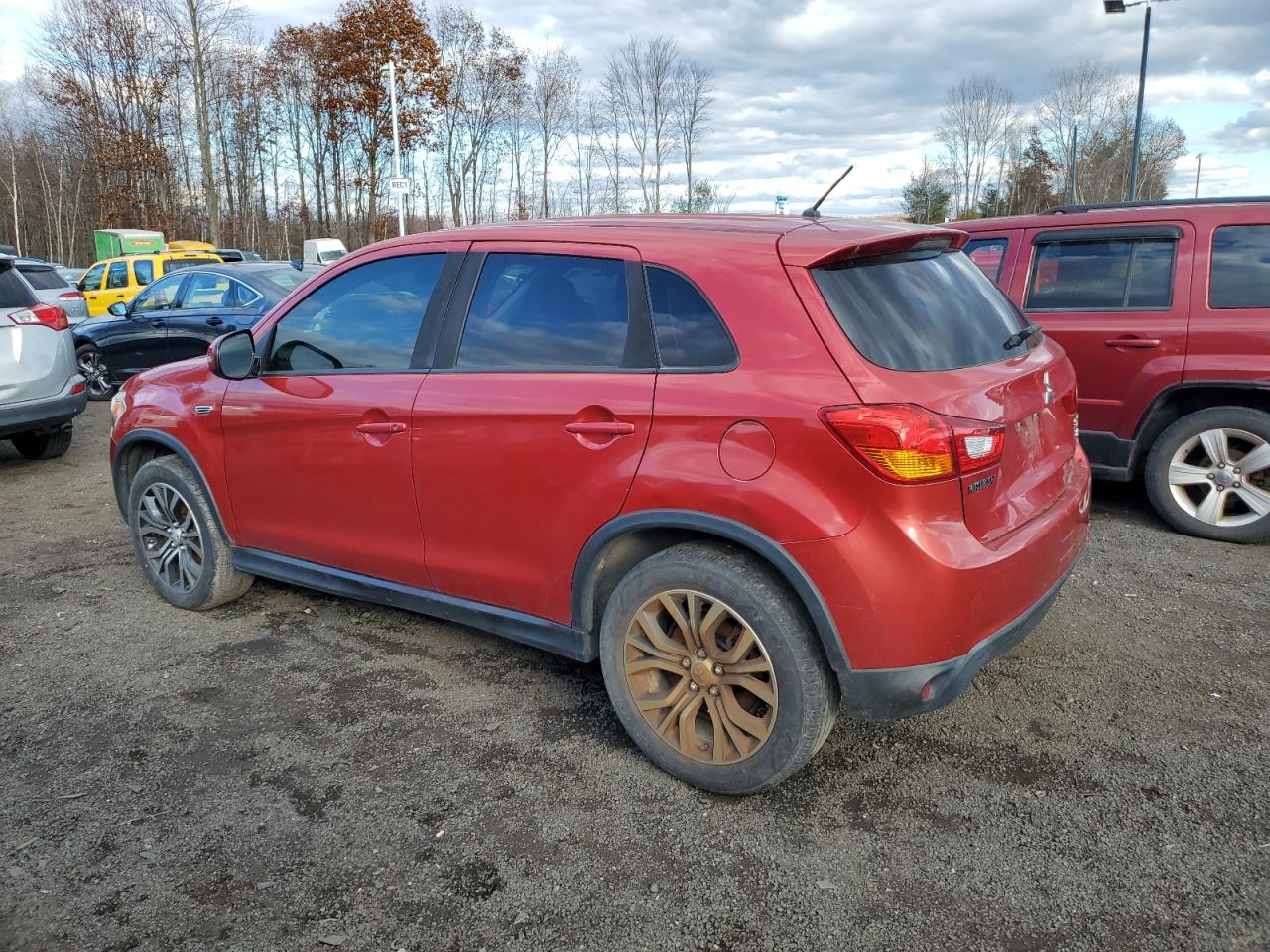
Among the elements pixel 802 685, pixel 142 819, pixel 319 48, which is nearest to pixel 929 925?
pixel 802 685

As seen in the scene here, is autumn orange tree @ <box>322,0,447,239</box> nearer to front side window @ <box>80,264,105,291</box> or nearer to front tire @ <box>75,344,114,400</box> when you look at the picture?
front side window @ <box>80,264,105,291</box>

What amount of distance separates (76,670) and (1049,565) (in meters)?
3.81

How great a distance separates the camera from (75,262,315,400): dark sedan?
10.3m

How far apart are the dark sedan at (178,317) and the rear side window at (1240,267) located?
8601 mm

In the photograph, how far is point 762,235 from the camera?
2.93 meters

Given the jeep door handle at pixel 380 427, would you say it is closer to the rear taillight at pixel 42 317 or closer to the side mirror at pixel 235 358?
the side mirror at pixel 235 358

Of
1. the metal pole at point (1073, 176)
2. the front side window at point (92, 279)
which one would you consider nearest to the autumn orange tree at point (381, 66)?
the front side window at point (92, 279)

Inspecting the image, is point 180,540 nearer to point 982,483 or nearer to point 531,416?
point 531,416

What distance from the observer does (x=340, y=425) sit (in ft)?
12.0

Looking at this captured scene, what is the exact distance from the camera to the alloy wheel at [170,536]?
4.48 m

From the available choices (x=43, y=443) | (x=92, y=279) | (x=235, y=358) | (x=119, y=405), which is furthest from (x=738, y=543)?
(x=92, y=279)

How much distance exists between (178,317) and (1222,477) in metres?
10.3

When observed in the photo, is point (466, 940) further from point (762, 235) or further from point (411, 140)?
point (411, 140)

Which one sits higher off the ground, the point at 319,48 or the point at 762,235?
the point at 319,48
